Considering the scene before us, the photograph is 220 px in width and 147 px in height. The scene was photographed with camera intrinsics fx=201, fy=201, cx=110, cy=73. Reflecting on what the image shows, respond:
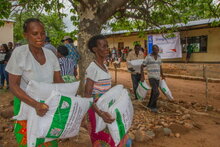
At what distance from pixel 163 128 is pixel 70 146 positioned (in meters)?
1.63

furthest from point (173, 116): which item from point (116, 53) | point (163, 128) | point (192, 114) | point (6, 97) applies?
point (116, 53)

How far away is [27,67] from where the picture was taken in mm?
1536

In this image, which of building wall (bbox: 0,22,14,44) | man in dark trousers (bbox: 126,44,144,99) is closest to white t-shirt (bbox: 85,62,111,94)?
man in dark trousers (bbox: 126,44,144,99)

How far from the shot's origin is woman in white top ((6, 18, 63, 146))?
4.85 feet

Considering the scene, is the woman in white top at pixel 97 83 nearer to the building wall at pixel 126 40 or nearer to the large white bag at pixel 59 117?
the large white bag at pixel 59 117

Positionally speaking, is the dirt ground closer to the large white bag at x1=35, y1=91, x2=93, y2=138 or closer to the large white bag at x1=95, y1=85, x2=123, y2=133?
the large white bag at x1=95, y1=85, x2=123, y2=133

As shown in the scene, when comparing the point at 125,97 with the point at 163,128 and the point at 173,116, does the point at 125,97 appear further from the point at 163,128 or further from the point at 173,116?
the point at 173,116

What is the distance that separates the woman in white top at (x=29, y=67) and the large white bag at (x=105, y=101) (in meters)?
0.46

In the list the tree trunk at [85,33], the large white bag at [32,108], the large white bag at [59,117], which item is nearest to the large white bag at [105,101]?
the large white bag at [59,117]

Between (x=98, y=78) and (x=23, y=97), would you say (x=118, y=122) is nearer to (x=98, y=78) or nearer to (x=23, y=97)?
(x=98, y=78)

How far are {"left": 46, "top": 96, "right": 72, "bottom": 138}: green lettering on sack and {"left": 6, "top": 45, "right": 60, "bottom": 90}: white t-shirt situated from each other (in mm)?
274

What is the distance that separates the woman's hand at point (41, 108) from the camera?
1.44m

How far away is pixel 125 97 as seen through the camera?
1.85 metres

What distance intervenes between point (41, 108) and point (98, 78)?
60 cm
